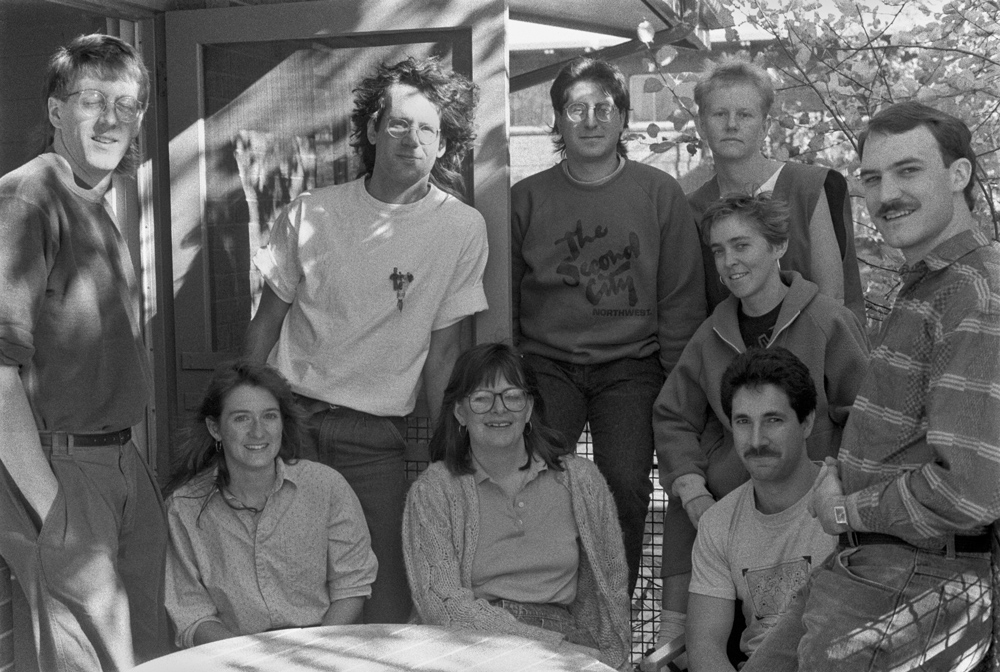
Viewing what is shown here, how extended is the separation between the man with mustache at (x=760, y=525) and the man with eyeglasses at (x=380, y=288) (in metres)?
0.84

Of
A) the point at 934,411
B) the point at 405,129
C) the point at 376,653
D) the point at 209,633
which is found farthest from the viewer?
the point at 405,129

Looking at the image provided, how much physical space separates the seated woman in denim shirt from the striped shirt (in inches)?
56.1

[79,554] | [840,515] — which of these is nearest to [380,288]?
[79,554]

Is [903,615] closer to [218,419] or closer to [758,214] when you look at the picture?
[758,214]

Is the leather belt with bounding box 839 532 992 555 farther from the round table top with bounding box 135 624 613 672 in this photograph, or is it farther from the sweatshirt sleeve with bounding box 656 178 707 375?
the sweatshirt sleeve with bounding box 656 178 707 375

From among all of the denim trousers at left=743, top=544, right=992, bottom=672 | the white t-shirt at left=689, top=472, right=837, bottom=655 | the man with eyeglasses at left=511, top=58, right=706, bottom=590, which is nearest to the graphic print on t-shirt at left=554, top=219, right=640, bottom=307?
the man with eyeglasses at left=511, top=58, right=706, bottom=590

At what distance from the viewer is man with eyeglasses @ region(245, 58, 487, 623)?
353 centimetres

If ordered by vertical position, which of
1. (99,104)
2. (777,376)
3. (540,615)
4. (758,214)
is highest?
(99,104)

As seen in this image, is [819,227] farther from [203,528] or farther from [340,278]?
[203,528]

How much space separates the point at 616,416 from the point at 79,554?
152 cm

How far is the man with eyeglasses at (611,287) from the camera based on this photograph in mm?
3617

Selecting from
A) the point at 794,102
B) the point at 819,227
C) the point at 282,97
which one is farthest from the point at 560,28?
the point at 819,227

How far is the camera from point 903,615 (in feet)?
7.41

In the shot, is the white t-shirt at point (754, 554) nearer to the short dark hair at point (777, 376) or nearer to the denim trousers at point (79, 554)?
the short dark hair at point (777, 376)
